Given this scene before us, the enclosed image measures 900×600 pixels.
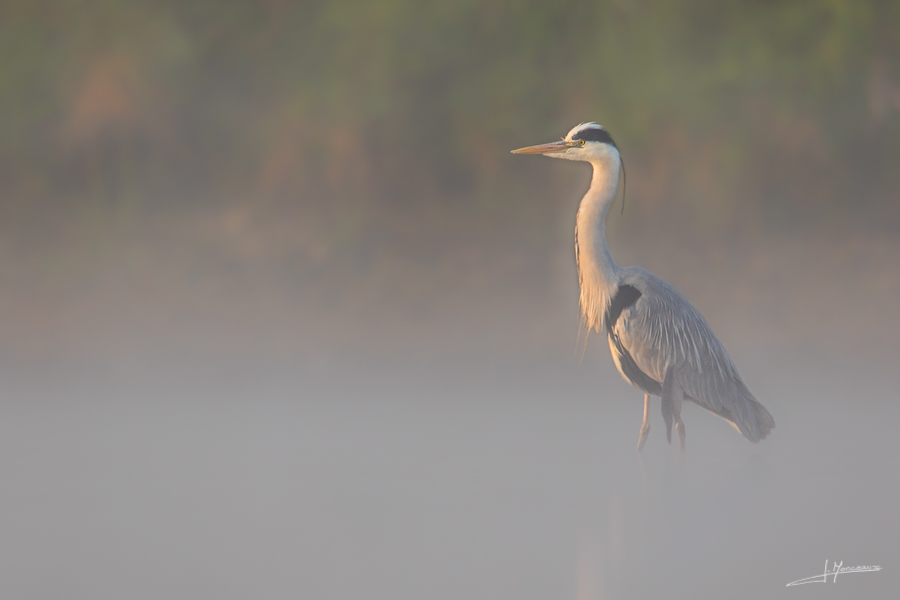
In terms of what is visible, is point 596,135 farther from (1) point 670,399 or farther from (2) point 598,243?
(1) point 670,399

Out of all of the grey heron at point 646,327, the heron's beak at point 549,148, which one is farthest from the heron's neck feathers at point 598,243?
the heron's beak at point 549,148

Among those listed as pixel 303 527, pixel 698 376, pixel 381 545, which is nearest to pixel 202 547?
pixel 303 527

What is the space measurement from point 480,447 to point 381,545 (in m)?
1.37

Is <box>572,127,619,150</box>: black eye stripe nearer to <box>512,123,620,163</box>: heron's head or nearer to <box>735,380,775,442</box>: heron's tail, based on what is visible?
<box>512,123,620,163</box>: heron's head

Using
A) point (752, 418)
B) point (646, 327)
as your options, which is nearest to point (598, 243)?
point (646, 327)

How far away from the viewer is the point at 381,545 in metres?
2.72

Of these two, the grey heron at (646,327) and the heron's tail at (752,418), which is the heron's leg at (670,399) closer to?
the grey heron at (646,327)

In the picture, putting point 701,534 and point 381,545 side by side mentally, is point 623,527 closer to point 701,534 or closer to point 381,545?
point 701,534

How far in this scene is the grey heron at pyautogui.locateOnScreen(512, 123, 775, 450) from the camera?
365cm

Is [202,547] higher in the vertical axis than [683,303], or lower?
lower

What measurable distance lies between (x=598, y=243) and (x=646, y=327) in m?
0.41

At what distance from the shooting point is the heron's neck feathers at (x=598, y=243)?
3.79m

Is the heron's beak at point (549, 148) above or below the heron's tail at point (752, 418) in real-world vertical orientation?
above

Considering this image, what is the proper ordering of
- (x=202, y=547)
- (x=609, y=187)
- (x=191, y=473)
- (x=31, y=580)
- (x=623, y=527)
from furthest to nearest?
(x=609, y=187), (x=191, y=473), (x=623, y=527), (x=202, y=547), (x=31, y=580)
